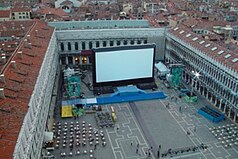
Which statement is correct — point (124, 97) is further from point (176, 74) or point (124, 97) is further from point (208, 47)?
point (208, 47)

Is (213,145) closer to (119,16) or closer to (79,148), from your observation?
(79,148)

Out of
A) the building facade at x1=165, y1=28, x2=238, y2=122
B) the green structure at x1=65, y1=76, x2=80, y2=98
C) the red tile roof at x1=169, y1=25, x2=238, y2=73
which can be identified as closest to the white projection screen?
the green structure at x1=65, y1=76, x2=80, y2=98

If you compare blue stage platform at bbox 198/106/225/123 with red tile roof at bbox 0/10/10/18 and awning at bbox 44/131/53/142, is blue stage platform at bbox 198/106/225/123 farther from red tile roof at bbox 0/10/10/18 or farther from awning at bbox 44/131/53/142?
red tile roof at bbox 0/10/10/18

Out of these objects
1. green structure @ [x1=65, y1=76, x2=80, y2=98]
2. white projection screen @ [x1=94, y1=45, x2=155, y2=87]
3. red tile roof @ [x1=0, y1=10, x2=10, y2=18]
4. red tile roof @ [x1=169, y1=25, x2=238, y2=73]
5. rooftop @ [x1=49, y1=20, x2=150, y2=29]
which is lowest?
green structure @ [x1=65, y1=76, x2=80, y2=98]

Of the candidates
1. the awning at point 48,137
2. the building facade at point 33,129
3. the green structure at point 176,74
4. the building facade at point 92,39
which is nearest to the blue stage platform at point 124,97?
the green structure at point 176,74

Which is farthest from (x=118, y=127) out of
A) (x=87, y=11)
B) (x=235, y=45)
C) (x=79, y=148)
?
(x=87, y=11)
